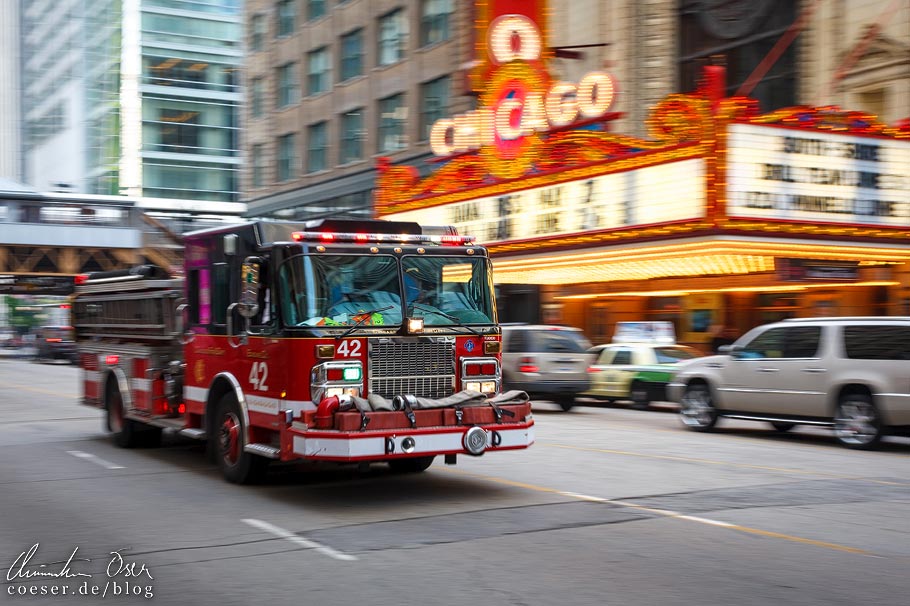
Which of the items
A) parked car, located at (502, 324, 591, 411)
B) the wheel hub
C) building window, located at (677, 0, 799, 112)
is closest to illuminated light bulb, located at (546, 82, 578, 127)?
building window, located at (677, 0, 799, 112)

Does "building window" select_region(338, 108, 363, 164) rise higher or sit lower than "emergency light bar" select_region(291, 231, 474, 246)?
higher

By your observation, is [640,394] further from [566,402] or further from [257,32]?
[257,32]

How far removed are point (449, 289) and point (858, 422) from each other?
7.29 m

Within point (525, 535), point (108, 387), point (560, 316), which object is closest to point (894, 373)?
point (525, 535)

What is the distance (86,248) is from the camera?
56625 millimetres

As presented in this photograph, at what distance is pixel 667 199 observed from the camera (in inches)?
880

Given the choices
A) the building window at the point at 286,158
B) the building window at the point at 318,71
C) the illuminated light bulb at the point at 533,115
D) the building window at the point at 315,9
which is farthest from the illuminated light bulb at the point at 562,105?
the building window at the point at 286,158

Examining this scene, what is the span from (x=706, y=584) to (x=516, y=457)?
6237 millimetres

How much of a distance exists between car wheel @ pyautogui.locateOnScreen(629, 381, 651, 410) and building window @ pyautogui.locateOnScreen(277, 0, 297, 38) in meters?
34.6

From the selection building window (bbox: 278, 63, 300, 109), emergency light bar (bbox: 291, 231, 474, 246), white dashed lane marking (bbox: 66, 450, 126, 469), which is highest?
building window (bbox: 278, 63, 300, 109)

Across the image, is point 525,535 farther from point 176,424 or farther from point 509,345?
point 509,345

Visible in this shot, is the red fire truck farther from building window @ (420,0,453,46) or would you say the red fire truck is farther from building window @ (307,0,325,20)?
building window @ (307,0,325,20)

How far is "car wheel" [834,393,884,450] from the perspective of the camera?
1412 centimetres

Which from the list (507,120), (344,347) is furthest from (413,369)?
(507,120)
